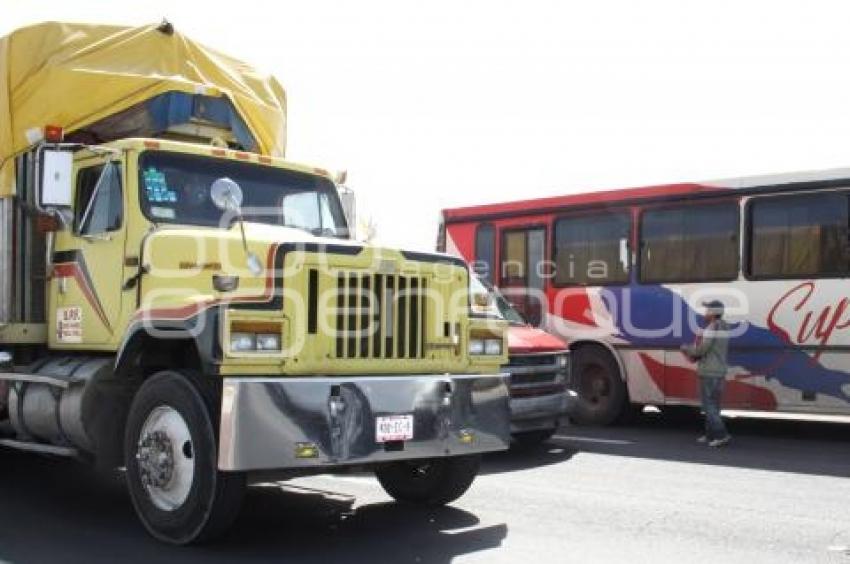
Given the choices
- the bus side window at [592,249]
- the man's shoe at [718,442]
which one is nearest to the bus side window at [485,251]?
the bus side window at [592,249]

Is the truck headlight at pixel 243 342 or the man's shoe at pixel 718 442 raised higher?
the truck headlight at pixel 243 342

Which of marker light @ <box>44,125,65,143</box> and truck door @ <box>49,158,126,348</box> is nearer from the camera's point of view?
truck door @ <box>49,158,126,348</box>

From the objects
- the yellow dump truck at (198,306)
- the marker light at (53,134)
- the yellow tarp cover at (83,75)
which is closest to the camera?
→ the yellow dump truck at (198,306)

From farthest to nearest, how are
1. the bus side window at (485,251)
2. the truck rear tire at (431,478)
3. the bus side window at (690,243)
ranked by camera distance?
the bus side window at (485,251), the bus side window at (690,243), the truck rear tire at (431,478)

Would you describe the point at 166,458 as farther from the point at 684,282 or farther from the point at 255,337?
the point at 684,282

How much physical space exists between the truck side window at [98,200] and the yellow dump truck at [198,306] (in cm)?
2

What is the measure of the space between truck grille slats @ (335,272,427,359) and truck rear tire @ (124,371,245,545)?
1.00m

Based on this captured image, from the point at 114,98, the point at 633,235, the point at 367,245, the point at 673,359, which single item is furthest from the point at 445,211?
the point at 367,245

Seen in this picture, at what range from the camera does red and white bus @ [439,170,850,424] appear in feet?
38.9

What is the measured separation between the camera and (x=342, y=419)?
248 inches

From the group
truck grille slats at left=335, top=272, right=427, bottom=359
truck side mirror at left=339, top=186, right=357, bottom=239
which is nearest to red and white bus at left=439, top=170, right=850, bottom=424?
truck side mirror at left=339, top=186, right=357, bottom=239

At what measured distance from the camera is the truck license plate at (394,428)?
253 inches

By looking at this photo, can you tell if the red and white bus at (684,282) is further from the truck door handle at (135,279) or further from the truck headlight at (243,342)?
the truck headlight at (243,342)

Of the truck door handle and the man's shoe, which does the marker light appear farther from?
the man's shoe
